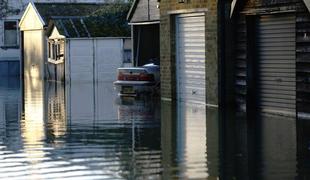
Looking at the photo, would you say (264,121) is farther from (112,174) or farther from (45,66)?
(45,66)

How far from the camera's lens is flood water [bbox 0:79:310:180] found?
1132 centimetres

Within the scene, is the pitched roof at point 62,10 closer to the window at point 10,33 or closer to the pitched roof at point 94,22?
the pitched roof at point 94,22

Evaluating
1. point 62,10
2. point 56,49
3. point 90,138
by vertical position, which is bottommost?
point 90,138

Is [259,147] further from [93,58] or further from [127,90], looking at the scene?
[93,58]

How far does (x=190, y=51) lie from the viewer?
76.9ft

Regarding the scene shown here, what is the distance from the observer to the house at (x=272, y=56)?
17609mm

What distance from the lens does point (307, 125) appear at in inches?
643

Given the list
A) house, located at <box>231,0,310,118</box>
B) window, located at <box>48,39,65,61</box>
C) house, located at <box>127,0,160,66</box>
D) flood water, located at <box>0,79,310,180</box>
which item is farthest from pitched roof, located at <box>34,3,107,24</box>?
house, located at <box>231,0,310,118</box>

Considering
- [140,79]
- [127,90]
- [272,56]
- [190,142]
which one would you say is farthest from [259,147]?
[127,90]

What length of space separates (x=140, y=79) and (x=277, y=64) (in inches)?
332

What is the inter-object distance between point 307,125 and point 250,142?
250 cm

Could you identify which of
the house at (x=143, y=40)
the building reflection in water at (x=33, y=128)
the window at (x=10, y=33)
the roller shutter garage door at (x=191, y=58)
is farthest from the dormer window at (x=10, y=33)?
the roller shutter garage door at (x=191, y=58)

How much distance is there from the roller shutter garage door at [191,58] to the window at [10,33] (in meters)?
29.1

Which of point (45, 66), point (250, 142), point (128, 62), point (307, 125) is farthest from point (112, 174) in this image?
point (45, 66)
